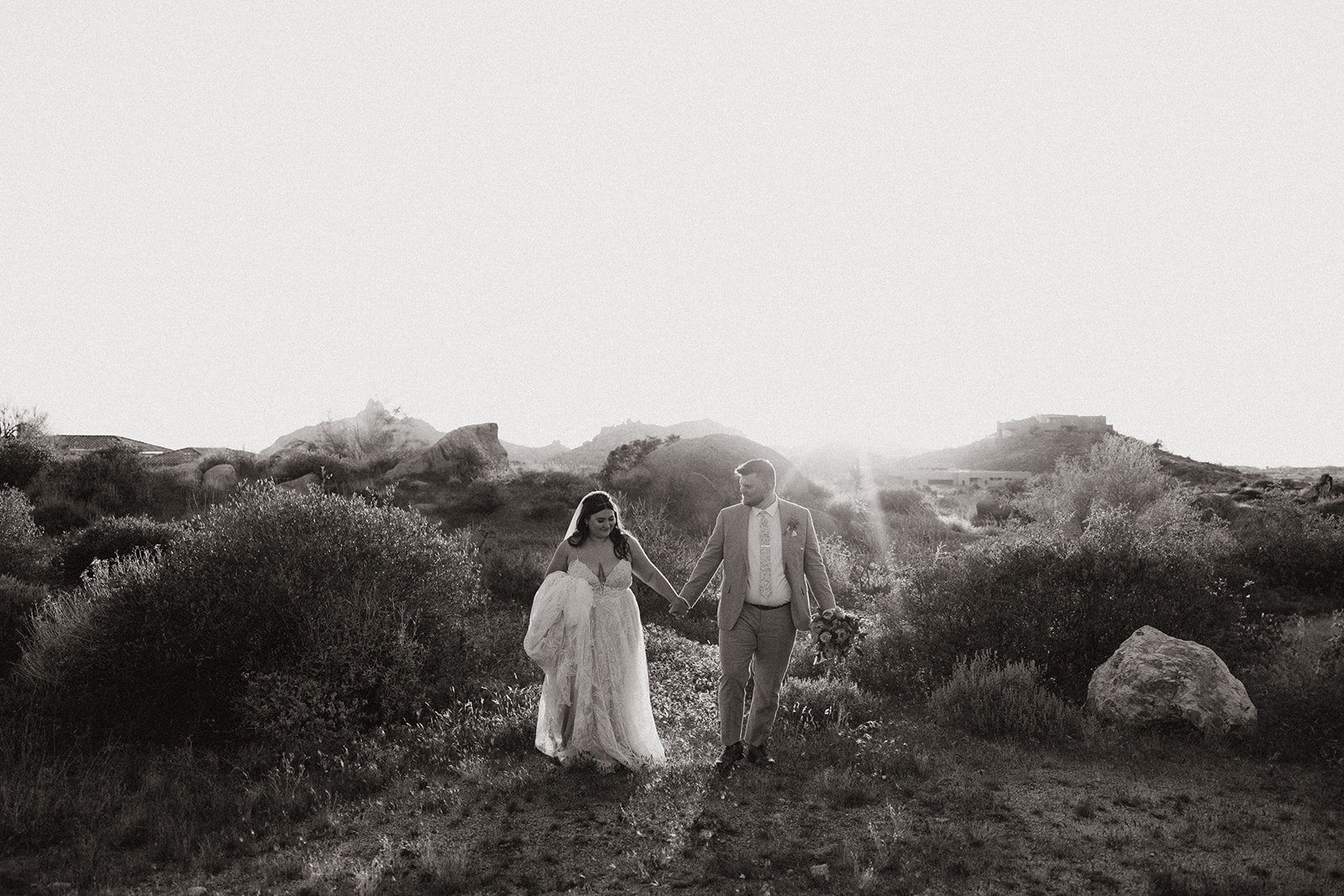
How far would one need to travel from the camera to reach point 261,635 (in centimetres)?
814

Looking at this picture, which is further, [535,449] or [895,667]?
[535,449]

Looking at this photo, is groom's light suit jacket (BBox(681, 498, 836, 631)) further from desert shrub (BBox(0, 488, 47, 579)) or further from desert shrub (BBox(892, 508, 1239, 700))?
desert shrub (BBox(0, 488, 47, 579))

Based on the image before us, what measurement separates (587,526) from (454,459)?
25.0 metres

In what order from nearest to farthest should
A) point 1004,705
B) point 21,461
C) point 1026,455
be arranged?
point 1004,705, point 21,461, point 1026,455

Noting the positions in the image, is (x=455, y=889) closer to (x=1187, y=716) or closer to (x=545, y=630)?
(x=545, y=630)

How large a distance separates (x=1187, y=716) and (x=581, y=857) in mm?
5426

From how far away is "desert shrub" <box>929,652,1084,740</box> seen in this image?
24.6 feet

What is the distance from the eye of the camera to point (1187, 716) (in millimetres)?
7438

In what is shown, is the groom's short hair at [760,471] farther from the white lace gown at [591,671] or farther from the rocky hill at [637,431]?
the rocky hill at [637,431]

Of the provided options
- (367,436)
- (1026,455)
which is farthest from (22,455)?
(1026,455)

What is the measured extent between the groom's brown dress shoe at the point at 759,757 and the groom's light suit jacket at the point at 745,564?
96 cm

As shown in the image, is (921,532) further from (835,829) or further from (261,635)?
(835,829)

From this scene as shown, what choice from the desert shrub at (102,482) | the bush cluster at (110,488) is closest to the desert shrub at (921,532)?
the bush cluster at (110,488)

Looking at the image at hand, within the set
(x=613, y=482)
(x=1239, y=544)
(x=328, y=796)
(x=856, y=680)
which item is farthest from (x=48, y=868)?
(x=613, y=482)
